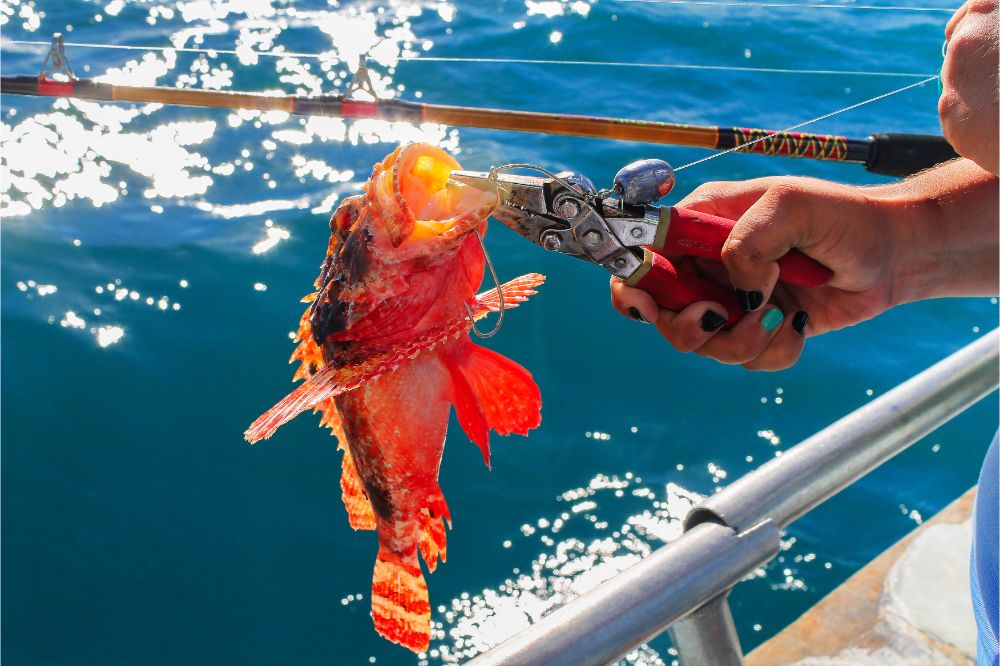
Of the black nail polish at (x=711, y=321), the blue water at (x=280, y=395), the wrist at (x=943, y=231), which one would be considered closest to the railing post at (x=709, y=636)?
the black nail polish at (x=711, y=321)

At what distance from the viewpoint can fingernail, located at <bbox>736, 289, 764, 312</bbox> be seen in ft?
6.18

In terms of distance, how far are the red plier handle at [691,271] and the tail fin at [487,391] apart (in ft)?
1.03

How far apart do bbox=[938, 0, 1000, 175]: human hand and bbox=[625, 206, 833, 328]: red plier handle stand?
1.36 ft

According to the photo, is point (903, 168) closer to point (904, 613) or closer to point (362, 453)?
point (904, 613)

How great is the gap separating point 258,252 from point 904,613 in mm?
4417

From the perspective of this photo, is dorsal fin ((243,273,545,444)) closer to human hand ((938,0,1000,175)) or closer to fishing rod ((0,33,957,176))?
human hand ((938,0,1000,175))

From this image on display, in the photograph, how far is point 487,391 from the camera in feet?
6.18

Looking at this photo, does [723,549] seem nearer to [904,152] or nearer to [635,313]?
[635,313]

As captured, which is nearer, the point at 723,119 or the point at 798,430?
the point at 798,430

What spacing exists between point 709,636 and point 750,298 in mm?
696

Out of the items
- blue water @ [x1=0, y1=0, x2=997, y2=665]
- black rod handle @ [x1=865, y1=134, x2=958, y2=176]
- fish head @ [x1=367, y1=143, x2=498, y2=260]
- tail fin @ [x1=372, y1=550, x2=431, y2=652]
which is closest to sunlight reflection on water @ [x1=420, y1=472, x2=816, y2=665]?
blue water @ [x1=0, y1=0, x2=997, y2=665]

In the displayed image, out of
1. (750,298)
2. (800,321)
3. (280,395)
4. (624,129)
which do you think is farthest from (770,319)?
(280,395)

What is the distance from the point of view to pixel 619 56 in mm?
8633

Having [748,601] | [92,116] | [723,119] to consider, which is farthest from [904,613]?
[92,116]
